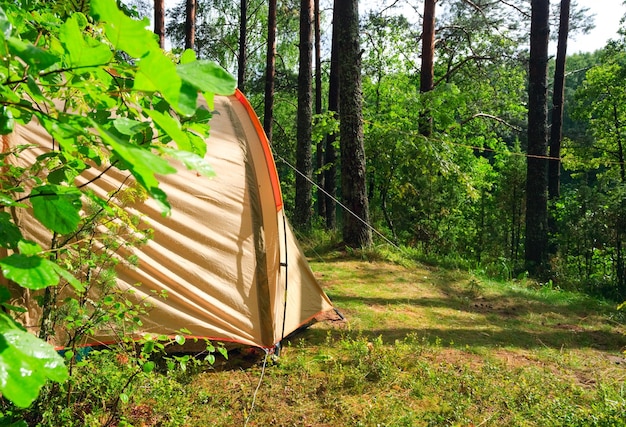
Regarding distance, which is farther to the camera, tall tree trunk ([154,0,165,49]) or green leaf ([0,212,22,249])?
tall tree trunk ([154,0,165,49])

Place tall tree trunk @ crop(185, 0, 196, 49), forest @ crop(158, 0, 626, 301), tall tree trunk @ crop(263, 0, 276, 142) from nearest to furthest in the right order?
forest @ crop(158, 0, 626, 301) → tall tree trunk @ crop(185, 0, 196, 49) → tall tree trunk @ crop(263, 0, 276, 142)

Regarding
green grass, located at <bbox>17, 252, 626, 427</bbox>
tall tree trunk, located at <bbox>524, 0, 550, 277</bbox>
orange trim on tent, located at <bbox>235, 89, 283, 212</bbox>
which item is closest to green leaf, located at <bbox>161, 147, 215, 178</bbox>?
green grass, located at <bbox>17, 252, 626, 427</bbox>

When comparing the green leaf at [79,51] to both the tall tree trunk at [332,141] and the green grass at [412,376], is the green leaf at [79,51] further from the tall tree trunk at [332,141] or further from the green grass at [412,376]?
the tall tree trunk at [332,141]

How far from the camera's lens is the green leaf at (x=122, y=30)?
0.59 metres

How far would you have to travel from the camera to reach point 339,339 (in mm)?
3766

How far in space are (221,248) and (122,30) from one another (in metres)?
2.79

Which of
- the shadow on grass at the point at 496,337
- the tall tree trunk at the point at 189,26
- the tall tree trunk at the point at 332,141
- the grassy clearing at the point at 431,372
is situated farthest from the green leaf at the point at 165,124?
the tall tree trunk at the point at 189,26

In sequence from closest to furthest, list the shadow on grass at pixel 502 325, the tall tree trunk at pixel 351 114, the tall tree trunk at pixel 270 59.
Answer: the shadow on grass at pixel 502 325, the tall tree trunk at pixel 351 114, the tall tree trunk at pixel 270 59

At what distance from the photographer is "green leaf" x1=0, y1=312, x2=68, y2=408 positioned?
0.51 m

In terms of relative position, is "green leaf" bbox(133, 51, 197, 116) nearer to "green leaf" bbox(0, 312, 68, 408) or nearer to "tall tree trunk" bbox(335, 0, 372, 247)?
"green leaf" bbox(0, 312, 68, 408)

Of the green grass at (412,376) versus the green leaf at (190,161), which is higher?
the green leaf at (190,161)

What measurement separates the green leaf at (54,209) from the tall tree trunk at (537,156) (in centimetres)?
824

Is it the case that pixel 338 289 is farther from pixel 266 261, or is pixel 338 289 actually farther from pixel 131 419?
pixel 131 419

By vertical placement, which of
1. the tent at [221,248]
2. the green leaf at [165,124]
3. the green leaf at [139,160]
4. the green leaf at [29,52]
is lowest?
the tent at [221,248]
